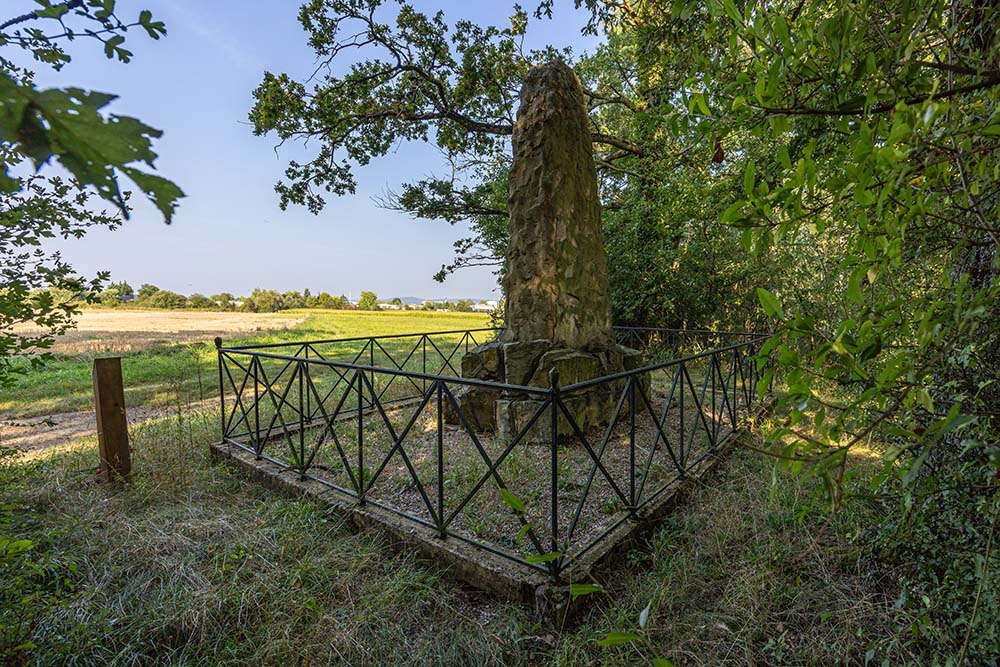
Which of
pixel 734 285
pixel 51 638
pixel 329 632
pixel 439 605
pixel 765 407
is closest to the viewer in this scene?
pixel 51 638

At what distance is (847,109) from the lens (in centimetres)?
132

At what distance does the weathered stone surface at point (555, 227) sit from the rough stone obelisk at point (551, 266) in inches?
0.5

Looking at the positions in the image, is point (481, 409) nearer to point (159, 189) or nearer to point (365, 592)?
point (365, 592)

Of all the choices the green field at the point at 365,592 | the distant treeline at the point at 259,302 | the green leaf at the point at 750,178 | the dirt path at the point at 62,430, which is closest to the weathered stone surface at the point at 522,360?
the green field at the point at 365,592

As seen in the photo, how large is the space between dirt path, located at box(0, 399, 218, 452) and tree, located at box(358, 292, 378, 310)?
25547 mm

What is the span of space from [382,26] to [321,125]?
210cm

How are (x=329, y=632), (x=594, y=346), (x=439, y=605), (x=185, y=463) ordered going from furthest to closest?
(x=594, y=346), (x=185, y=463), (x=439, y=605), (x=329, y=632)

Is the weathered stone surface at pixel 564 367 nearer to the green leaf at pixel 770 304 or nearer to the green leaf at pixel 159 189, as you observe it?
the green leaf at pixel 770 304

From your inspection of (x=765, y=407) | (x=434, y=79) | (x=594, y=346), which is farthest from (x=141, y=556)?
(x=434, y=79)

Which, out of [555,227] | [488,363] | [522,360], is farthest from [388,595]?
[555,227]

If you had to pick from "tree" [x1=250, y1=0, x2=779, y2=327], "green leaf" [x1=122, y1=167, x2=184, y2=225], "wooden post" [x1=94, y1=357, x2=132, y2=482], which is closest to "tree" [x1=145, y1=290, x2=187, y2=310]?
"tree" [x1=250, y1=0, x2=779, y2=327]

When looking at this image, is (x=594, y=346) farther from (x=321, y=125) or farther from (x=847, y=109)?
(x=321, y=125)

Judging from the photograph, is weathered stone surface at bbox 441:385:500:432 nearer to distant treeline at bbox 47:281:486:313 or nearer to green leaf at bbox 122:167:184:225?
green leaf at bbox 122:167:184:225

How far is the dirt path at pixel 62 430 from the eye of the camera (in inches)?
210
